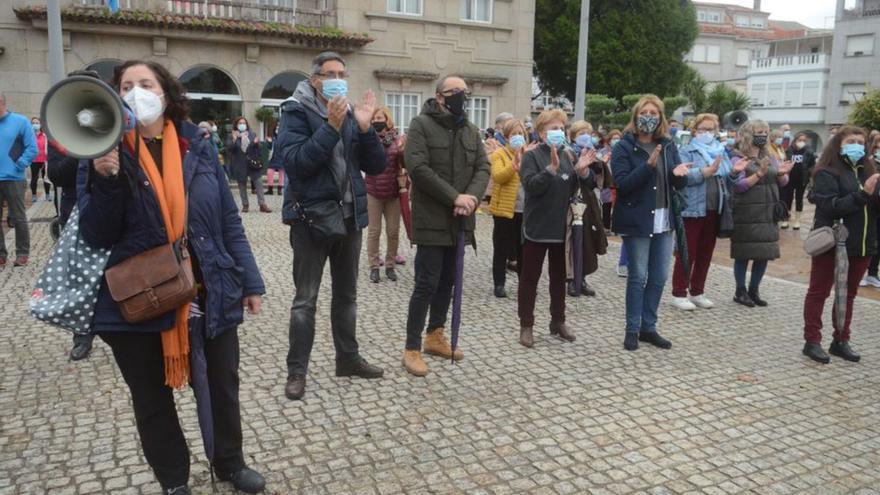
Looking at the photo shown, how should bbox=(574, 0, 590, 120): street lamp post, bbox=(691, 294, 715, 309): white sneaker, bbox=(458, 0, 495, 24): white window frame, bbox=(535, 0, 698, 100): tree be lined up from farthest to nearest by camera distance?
bbox=(535, 0, 698, 100): tree, bbox=(458, 0, 495, 24): white window frame, bbox=(574, 0, 590, 120): street lamp post, bbox=(691, 294, 715, 309): white sneaker

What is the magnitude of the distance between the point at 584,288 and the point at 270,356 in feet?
13.1

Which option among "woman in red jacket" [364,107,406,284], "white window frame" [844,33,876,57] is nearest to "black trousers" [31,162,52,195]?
"woman in red jacket" [364,107,406,284]

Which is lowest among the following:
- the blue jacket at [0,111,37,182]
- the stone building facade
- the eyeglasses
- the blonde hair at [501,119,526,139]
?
the blue jacket at [0,111,37,182]

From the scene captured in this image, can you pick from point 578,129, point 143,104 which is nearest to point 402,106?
point 578,129

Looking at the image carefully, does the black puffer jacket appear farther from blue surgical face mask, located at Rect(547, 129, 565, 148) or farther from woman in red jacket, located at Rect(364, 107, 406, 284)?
woman in red jacket, located at Rect(364, 107, 406, 284)

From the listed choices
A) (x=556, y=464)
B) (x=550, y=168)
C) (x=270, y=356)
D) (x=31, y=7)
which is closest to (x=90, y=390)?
(x=270, y=356)

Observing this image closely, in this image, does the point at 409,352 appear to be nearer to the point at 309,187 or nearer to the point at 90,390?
the point at 309,187

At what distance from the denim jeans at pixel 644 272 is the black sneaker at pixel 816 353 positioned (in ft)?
4.20

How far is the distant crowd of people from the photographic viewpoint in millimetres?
3039

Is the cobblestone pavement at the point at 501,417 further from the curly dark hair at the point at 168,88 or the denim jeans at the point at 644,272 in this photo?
the curly dark hair at the point at 168,88

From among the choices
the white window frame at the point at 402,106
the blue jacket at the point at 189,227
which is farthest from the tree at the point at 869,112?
the blue jacket at the point at 189,227

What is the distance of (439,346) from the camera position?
568 cm

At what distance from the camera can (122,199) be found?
2799mm

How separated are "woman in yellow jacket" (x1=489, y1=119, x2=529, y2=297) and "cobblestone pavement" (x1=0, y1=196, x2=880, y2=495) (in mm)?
1140
